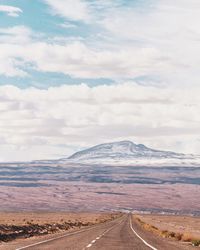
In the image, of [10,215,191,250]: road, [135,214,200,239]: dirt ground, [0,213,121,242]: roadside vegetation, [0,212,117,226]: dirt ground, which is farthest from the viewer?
[0,212,117,226]: dirt ground

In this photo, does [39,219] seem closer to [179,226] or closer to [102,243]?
[179,226]

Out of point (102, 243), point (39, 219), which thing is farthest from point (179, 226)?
point (102, 243)

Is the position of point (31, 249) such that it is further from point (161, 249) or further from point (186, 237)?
point (186, 237)

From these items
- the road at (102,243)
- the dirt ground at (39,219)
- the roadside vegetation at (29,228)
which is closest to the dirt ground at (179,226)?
the road at (102,243)

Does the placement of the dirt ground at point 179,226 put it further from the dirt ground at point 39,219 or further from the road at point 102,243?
the dirt ground at point 39,219

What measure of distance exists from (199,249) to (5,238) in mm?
17949

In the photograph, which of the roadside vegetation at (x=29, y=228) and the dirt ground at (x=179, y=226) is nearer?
the roadside vegetation at (x=29, y=228)

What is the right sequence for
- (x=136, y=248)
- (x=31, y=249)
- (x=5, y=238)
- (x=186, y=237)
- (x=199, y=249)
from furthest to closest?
(x=186, y=237) → (x=5, y=238) → (x=199, y=249) → (x=136, y=248) → (x=31, y=249)

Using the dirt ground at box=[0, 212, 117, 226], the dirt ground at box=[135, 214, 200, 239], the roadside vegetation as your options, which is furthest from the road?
the dirt ground at box=[0, 212, 117, 226]

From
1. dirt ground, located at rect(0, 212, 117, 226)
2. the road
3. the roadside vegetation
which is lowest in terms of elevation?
dirt ground, located at rect(0, 212, 117, 226)

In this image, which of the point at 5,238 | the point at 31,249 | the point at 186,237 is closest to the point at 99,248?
the point at 31,249

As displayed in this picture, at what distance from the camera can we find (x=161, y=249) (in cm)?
3341

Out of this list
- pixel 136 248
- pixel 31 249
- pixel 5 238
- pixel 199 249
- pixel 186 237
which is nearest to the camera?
pixel 31 249

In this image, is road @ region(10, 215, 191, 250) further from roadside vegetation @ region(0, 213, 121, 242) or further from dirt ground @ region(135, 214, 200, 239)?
dirt ground @ region(135, 214, 200, 239)
